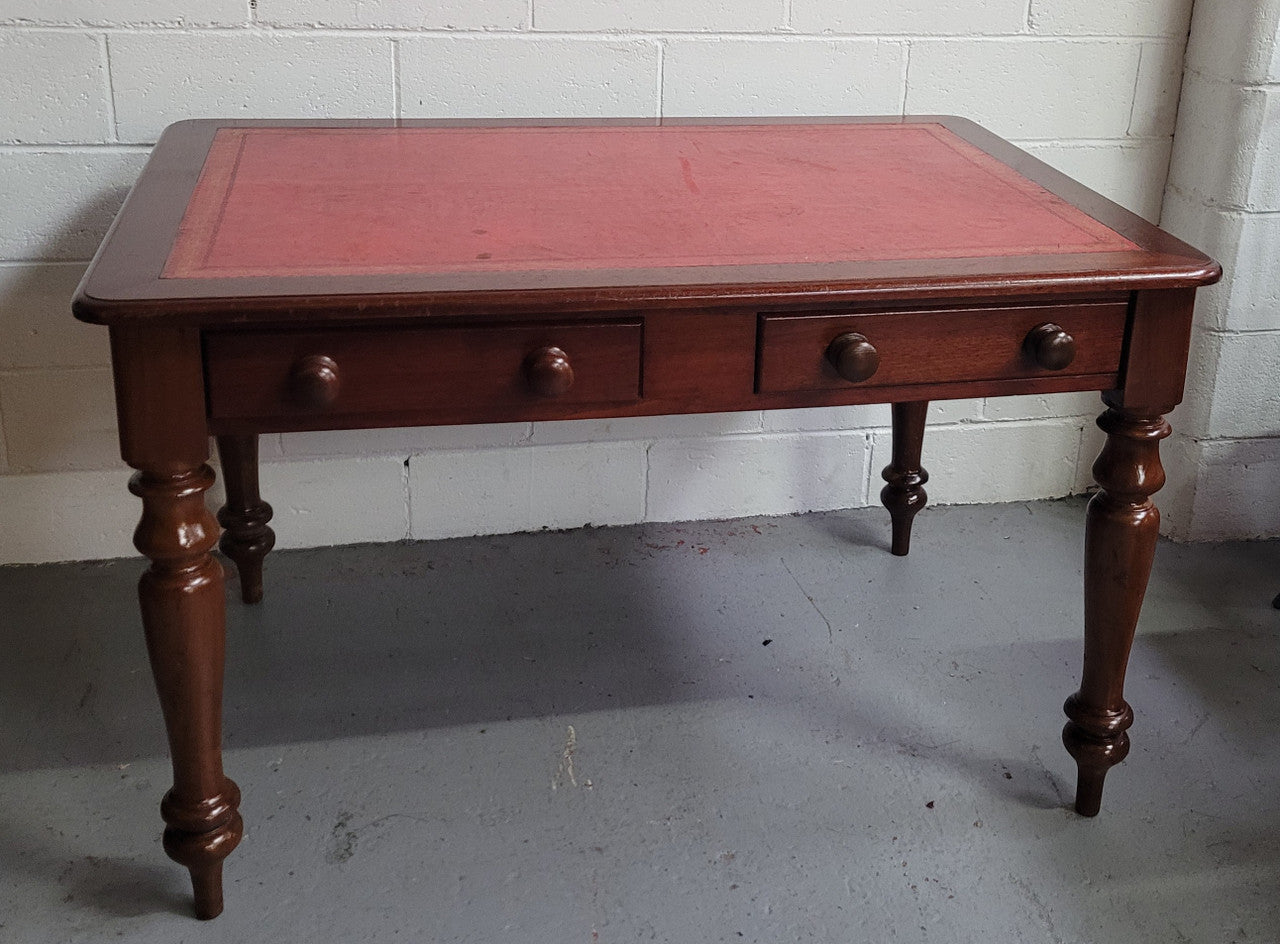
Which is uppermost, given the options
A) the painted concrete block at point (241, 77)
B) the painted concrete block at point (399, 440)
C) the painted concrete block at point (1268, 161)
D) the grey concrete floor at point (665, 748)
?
the painted concrete block at point (241, 77)

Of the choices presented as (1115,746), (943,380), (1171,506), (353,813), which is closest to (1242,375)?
(1171,506)

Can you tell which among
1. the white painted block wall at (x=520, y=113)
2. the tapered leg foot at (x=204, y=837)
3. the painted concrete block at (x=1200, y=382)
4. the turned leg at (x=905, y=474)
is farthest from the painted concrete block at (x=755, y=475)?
the tapered leg foot at (x=204, y=837)

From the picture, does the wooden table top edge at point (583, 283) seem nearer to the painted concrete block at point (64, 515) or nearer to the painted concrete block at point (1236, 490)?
the painted concrete block at point (64, 515)

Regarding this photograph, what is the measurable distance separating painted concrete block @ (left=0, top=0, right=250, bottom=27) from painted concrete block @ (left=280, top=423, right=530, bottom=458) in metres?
0.73

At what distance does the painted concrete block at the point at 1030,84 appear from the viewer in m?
2.49

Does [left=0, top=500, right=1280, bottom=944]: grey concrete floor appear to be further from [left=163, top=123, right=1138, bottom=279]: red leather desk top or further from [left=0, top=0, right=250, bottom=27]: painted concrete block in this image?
[left=0, top=0, right=250, bottom=27]: painted concrete block

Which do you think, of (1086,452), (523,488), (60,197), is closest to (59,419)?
(60,197)

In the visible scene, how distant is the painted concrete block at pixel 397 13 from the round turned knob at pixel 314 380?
1008 millimetres

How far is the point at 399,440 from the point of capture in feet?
8.38

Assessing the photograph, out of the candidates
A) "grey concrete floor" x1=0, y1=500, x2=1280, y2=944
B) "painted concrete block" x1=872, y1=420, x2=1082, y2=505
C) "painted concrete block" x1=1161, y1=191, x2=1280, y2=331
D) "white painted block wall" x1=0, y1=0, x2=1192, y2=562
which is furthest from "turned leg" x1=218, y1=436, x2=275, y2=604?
"painted concrete block" x1=1161, y1=191, x2=1280, y2=331

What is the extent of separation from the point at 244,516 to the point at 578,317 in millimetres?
1031

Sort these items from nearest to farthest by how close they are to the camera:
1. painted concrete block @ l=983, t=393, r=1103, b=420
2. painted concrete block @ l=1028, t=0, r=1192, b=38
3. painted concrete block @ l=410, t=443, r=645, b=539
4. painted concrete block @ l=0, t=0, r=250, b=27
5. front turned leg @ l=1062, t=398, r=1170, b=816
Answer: front turned leg @ l=1062, t=398, r=1170, b=816 < painted concrete block @ l=0, t=0, r=250, b=27 < painted concrete block @ l=1028, t=0, r=1192, b=38 < painted concrete block @ l=410, t=443, r=645, b=539 < painted concrete block @ l=983, t=393, r=1103, b=420

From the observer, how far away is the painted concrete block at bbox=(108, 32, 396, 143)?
2.22m

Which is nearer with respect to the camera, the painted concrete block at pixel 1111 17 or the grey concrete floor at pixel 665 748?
the grey concrete floor at pixel 665 748
